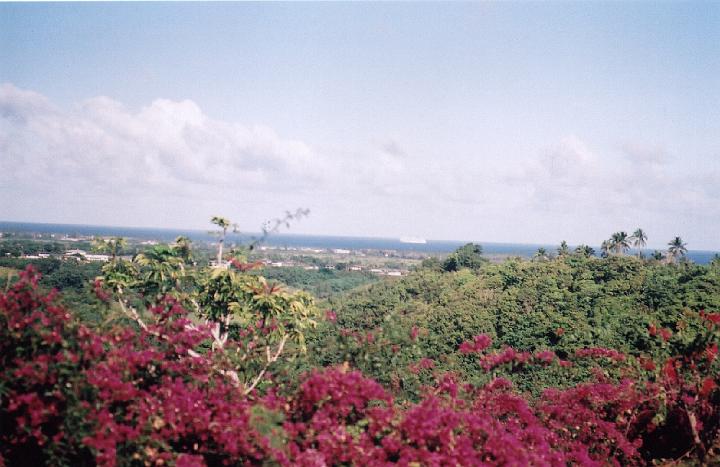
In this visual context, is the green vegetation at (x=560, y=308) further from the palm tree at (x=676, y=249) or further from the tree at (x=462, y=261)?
the palm tree at (x=676, y=249)

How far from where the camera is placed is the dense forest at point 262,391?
11.5 feet

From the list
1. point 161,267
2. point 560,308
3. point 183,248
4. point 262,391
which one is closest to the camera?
point 161,267

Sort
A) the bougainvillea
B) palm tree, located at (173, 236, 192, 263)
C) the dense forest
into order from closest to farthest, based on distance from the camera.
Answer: the bougainvillea
the dense forest
palm tree, located at (173, 236, 192, 263)

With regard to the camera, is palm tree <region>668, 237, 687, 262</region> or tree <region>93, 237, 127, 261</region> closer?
tree <region>93, 237, 127, 261</region>

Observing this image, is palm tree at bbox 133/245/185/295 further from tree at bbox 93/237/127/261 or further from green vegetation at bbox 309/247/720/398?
green vegetation at bbox 309/247/720/398

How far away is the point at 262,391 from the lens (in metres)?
6.64

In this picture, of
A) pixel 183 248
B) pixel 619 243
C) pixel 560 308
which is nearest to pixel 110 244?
pixel 183 248

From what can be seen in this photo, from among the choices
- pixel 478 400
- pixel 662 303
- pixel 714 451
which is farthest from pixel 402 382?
pixel 662 303

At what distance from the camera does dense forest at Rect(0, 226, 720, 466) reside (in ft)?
11.5

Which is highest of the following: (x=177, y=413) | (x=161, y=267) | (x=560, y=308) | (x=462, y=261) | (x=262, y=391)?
(x=161, y=267)

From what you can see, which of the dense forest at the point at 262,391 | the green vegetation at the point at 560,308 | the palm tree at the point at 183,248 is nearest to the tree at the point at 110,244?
the dense forest at the point at 262,391

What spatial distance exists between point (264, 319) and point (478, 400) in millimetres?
2871

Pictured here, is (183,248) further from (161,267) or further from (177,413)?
(177,413)

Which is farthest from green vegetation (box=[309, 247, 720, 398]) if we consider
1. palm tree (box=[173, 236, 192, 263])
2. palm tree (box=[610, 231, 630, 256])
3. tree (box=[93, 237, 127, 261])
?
palm tree (box=[610, 231, 630, 256])
